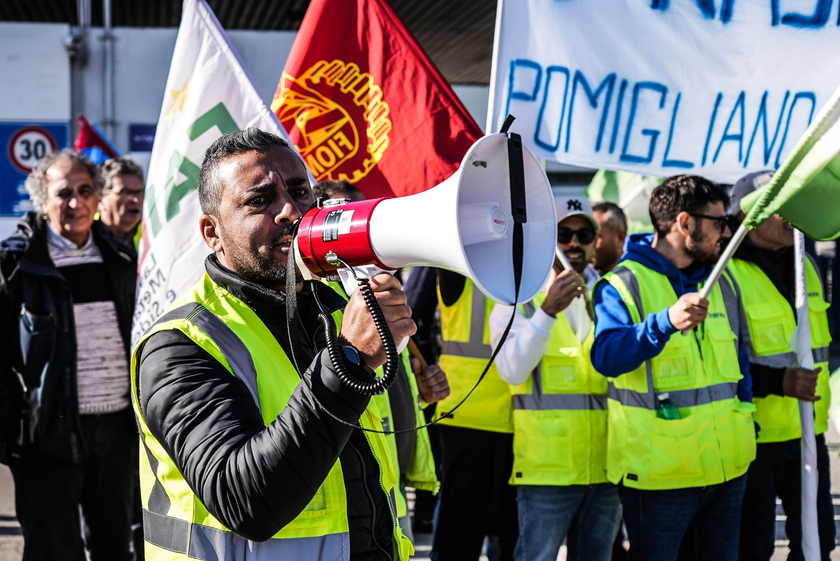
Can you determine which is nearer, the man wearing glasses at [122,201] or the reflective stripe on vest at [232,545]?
the reflective stripe on vest at [232,545]

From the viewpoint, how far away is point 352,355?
132 cm

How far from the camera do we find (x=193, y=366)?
1.39 meters

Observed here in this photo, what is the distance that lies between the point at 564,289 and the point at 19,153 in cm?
808

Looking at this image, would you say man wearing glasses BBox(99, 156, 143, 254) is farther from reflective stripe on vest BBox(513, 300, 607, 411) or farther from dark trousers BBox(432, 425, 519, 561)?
reflective stripe on vest BBox(513, 300, 607, 411)

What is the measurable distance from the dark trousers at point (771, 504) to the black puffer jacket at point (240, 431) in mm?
2680

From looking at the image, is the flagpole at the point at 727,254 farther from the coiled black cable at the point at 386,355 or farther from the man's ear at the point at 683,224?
the coiled black cable at the point at 386,355

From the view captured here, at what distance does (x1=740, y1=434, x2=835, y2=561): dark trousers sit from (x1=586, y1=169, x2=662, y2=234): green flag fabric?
117 inches

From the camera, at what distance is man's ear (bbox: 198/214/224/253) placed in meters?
1.70

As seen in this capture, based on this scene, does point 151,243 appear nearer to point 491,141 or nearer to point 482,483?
point 482,483

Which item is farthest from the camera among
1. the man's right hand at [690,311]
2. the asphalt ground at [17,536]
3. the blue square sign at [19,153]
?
the blue square sign at [19,153]

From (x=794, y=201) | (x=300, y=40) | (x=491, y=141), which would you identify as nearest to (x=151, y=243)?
(x=300, y=40)

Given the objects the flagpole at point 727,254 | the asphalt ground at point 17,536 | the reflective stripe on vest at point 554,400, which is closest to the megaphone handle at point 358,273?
the flagpole at point 727,254

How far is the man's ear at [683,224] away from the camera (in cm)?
302

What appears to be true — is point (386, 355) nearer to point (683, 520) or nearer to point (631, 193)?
point (683, 520)
